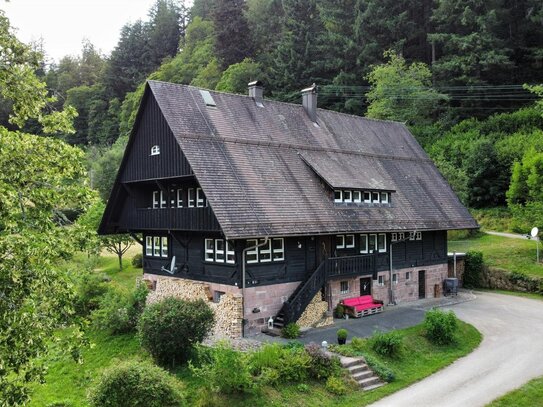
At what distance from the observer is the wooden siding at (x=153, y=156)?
23978 mm

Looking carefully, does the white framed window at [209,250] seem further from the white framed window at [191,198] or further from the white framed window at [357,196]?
the white framed window at [357,196]

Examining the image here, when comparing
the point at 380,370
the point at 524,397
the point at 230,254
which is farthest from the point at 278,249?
the point at 524,397

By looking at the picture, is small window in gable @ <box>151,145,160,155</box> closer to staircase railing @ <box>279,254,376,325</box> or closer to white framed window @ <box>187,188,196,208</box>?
white framed window @ <box>187,188,196,208</box>

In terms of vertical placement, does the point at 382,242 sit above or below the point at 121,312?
above

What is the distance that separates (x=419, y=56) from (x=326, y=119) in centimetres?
3493

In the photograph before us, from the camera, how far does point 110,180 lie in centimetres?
5631

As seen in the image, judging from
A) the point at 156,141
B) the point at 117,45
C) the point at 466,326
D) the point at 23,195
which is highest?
the point at 117,45

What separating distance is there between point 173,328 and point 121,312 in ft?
25.0

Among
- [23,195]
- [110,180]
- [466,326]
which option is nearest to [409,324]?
[466,326]

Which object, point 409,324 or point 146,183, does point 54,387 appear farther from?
point 409,324

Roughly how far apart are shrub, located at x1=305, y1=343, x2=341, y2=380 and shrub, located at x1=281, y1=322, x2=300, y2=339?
150 inches

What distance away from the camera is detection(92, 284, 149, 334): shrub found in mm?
24922

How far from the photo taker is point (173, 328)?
18688 millimetres

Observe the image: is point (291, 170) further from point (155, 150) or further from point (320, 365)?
point (320, 365)
